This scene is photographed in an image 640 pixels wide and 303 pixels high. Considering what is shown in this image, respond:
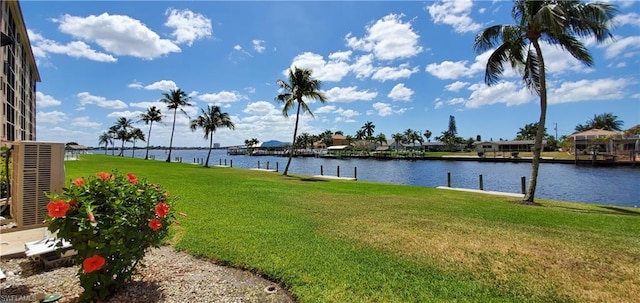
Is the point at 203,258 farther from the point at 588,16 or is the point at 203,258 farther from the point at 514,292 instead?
the point at 588,16

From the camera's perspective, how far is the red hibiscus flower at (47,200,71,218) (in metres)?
2.53

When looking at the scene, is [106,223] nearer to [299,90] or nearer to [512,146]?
[299,90]

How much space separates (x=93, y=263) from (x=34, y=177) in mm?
3067

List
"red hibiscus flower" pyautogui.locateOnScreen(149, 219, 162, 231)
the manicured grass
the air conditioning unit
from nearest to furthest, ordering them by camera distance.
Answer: "red hibiscus flower" pyautogui.locateOnScreen(149, 219, 162, 231)
the manicured grass
the air conditioning unit

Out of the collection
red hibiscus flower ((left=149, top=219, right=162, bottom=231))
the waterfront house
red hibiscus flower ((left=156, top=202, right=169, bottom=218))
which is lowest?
red hibiscus flower ((left=149, top=219, right=162, bottom=231))

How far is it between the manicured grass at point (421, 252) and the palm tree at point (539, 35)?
6073mm

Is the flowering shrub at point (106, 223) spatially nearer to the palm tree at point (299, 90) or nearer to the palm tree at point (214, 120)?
the palm tree at point (299, 90)

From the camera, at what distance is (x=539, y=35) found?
11664 mm

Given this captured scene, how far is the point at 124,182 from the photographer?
9.99 feet

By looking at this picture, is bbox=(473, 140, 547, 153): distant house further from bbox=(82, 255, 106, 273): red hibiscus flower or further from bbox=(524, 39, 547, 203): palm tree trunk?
bbox=(82, 255, 106, 273): red hibiscus flower

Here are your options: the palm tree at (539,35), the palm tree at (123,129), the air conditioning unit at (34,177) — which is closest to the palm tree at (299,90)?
the palm tree at (539,35)

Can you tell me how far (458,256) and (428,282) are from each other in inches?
43.7

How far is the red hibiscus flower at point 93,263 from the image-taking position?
2598 mm

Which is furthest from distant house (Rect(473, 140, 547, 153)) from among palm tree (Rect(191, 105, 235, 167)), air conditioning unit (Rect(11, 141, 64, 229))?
air conditioning unit (Rect(11, 141, 64, 229))
